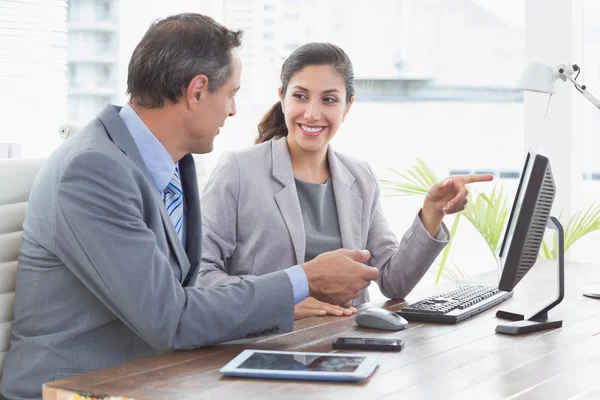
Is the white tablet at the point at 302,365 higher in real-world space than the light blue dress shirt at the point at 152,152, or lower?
lower

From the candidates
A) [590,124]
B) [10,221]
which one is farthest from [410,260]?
[590,124]

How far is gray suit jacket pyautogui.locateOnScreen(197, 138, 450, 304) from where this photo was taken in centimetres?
222

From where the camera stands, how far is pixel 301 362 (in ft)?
4.58

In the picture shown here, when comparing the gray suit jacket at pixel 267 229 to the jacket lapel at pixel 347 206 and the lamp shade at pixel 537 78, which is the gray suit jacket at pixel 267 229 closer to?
the jacket lapel at pixel 347 206

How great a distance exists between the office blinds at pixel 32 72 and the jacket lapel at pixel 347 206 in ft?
6.50

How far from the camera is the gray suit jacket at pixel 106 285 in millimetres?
1457

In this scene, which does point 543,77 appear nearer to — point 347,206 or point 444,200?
point 444,200

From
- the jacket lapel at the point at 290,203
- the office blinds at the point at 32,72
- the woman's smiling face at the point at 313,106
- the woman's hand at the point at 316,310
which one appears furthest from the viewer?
the office blinds at the point at 32,72

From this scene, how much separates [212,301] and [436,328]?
53 centimetres

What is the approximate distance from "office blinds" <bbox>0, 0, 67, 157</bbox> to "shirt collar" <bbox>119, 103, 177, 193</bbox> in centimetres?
233

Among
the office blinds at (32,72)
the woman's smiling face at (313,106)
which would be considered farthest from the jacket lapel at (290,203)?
the office blinds at (32,72)

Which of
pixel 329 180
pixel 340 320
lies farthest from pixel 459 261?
pixel 340 320

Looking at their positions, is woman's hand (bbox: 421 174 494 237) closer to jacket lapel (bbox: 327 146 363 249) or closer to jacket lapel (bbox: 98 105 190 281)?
jacket lapel (bbox: 327 146 363 249)

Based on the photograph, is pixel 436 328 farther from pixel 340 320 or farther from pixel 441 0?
pixel 441 0
